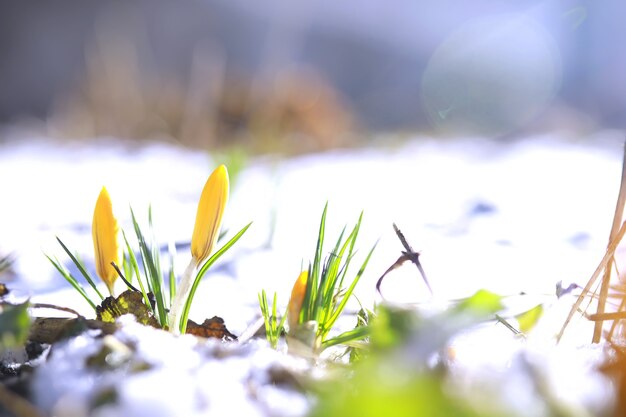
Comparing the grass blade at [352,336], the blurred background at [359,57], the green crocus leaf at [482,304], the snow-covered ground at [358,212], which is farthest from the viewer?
the blurred background at [359,57]

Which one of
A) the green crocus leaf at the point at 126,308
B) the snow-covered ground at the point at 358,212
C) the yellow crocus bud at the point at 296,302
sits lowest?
the snow-covered ground at the point at 358,212

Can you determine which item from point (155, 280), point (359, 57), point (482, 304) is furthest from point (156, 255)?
point (359, 57)

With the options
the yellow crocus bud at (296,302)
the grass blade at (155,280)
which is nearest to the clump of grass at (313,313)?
the yellow crocus bud at (296,302)

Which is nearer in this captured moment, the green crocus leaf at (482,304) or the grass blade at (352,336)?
the green crocus leaf at (482,304)

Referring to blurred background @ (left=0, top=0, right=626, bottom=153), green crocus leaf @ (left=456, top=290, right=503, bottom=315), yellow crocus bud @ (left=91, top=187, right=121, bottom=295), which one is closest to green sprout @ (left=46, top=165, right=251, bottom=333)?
yellow crocus bud @ (left=91, top=187, right=121, bottom=295)

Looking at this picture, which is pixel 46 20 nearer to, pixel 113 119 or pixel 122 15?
pixel 122 15

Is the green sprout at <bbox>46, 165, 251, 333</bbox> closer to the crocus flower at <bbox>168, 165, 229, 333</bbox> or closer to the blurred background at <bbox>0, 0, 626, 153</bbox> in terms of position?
the crocus flower at <bbox>168, 165, 229, 333</bbox>

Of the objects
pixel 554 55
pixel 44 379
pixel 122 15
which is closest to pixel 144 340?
pixel 44 379

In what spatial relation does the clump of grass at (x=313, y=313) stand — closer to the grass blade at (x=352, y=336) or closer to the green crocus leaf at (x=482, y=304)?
the grass blade at (x=352, y=336)
